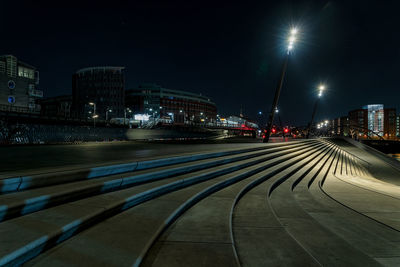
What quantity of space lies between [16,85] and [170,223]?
7758 cm

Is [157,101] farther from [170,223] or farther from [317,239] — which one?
[317,239]

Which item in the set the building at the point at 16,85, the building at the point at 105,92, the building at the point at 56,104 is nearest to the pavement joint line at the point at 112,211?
the building at the point at 16,85

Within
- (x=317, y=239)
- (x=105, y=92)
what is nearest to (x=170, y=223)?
(x=317, y=239)

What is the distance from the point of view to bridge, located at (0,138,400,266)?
2.09 metres

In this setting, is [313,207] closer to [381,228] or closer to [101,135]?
[381,228]

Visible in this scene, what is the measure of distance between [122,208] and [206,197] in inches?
73.4

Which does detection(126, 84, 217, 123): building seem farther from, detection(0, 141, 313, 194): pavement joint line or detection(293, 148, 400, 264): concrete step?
detection(293, 148, 400, 264): concrete step

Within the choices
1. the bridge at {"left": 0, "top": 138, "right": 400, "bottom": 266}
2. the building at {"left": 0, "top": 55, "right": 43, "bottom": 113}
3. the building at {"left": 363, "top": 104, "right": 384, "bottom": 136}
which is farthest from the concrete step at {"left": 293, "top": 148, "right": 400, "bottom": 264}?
the building at {"left": 363, "top": 104, "right": 384, "bottom": 136}

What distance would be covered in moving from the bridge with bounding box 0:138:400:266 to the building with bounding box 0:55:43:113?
67603 millimetres

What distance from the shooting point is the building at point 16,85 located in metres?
53.2

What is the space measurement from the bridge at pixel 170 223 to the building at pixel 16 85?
222ft

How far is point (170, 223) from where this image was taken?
3037mm

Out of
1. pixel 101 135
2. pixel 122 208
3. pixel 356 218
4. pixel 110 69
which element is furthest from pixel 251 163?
pixel 110 69

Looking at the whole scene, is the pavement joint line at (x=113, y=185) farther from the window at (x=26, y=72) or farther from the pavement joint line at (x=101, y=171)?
the window at (x=26, y=72)
